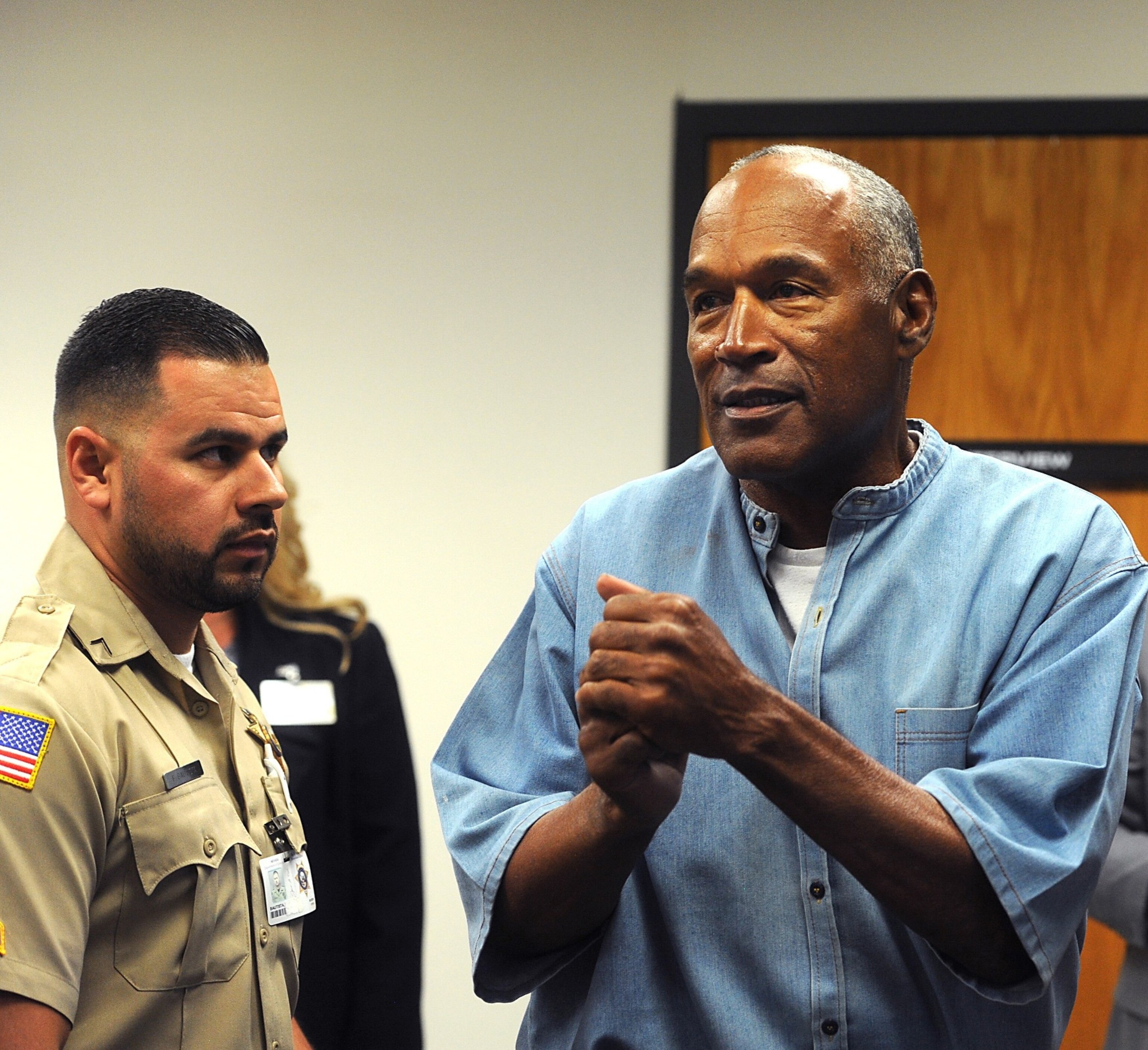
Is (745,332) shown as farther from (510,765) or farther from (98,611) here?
(98,611)

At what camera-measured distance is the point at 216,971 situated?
1245 mm

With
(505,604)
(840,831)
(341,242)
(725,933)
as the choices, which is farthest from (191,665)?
(341,242)

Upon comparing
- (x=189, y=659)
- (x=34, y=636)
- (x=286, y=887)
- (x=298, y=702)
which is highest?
(x=34, y=636)

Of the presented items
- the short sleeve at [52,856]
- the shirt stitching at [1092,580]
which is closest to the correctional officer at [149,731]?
the short sleeve at [52,856]

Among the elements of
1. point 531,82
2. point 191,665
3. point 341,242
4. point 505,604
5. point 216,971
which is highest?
point 531,82

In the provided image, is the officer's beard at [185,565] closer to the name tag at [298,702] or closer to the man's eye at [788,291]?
the man's eye at [788,291]

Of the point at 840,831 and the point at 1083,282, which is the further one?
the point at 1083,282

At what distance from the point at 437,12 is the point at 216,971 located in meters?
2.37

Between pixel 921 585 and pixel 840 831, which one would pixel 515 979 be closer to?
pixel 840 831

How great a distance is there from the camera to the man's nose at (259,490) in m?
1.36

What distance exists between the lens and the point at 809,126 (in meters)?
2.86

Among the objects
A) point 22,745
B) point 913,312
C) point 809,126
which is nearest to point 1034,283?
point 809,126

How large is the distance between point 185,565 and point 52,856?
35 centimetres

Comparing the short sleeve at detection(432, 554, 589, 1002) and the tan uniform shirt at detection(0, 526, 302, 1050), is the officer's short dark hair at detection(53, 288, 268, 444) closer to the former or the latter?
the tan uniform shirt at detection(0, 526, 302, 1050)
